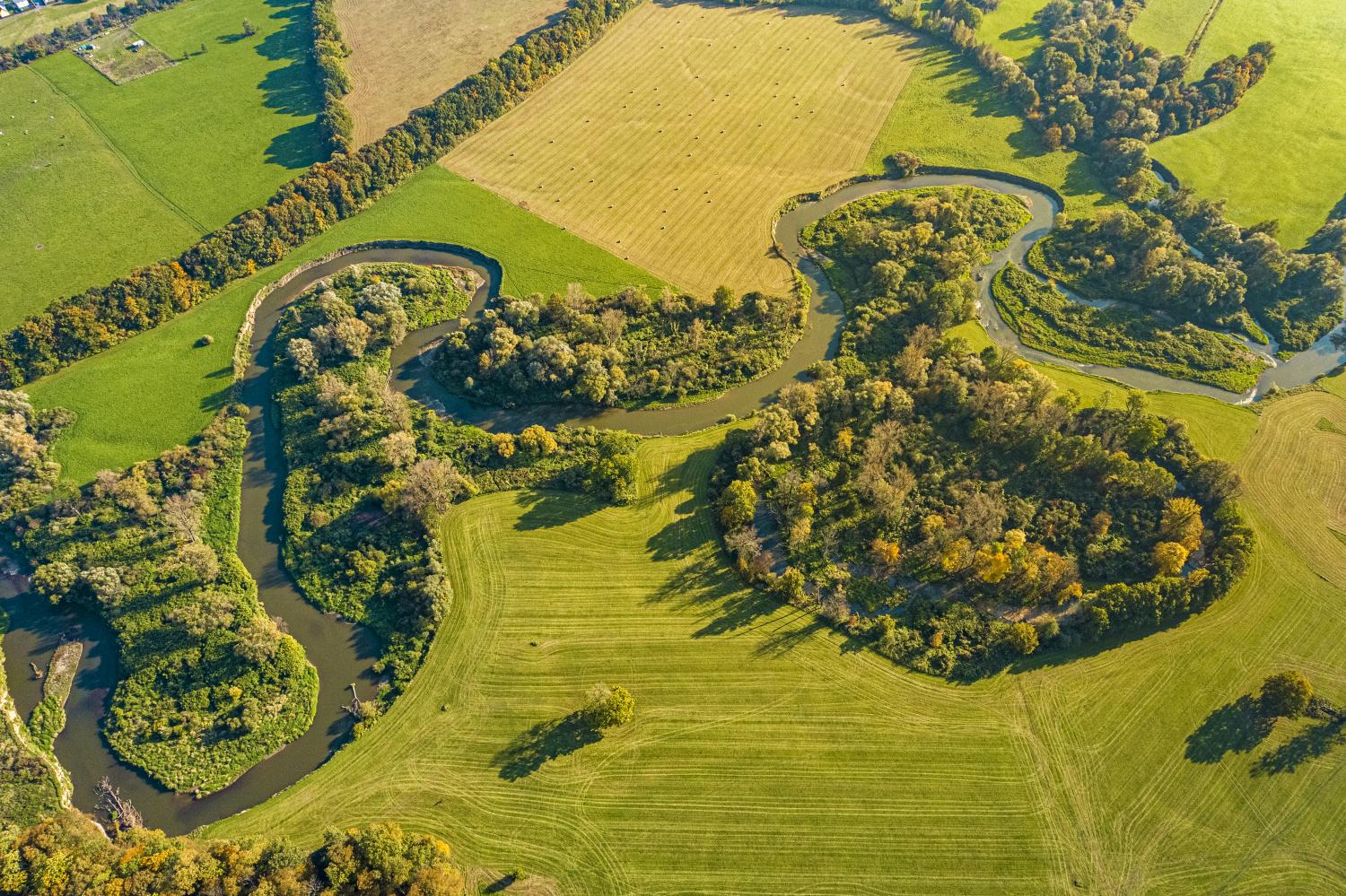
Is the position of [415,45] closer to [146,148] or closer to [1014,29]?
[146,148]

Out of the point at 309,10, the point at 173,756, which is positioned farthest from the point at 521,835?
the point at 309,10

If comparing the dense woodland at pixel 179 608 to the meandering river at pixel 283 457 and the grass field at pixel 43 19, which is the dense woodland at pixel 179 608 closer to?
the meandering river at pixel 283 457

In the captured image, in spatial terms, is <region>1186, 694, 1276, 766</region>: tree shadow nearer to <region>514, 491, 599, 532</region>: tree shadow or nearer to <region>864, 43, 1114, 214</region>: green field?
<region>514, 491, 599, 532</region>: tree shadow

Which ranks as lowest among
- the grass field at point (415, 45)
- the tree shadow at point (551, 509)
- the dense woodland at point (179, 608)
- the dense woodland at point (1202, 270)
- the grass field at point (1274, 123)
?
the dense woodland at point (179, 608)

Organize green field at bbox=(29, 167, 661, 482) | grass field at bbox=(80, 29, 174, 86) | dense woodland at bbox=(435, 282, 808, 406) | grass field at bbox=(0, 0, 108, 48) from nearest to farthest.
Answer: green field at bbox=(29, 167, 661, 482), dense woodland at bbox=(435, 282, 808, 406), grass field at bbox=(80, 29, 174, 86), grass field at bbox=(0, 0, 108, 48)

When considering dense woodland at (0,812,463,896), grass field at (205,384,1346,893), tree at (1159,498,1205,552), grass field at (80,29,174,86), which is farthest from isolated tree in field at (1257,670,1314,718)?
grass field at (80,29,174,86)

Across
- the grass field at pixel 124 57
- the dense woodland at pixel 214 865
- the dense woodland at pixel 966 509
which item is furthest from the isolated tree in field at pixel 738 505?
the grass field at pixel 124 57

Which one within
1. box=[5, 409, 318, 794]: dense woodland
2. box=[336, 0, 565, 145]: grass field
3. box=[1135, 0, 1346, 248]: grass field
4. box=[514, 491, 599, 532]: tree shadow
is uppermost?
box=[1135, 0, 1346, 248]: grass field
